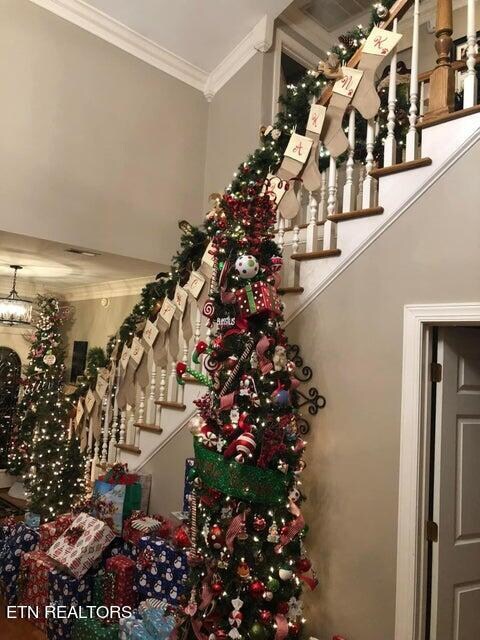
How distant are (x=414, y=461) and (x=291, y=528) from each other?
65cm

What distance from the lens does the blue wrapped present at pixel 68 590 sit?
297 centimetres

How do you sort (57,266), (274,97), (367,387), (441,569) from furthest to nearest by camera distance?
(57,266), (274,97), (367,387), (441,569)

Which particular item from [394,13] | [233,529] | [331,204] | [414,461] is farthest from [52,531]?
[394,13]

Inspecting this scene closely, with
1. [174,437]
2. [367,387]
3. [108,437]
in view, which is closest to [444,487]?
[367,387]

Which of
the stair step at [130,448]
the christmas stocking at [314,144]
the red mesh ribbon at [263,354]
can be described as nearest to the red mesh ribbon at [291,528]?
the red mesh ribbon at [263,354]

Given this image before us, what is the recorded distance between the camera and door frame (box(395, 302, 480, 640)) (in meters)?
2.12

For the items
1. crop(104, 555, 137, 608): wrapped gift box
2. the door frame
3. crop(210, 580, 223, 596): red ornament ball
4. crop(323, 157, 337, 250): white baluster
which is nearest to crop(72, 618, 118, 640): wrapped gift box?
crop(104, 555, 137, 608): wrapped gift box

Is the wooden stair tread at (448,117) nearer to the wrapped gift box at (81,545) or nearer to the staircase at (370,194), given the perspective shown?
the staircase at (370,194)

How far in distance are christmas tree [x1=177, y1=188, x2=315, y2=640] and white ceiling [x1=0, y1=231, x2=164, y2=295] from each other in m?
2.24

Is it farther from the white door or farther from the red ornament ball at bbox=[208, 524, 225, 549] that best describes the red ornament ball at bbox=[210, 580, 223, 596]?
the white door

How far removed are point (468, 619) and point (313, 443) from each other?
1100mm

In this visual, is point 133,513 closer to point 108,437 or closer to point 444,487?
point 108,437

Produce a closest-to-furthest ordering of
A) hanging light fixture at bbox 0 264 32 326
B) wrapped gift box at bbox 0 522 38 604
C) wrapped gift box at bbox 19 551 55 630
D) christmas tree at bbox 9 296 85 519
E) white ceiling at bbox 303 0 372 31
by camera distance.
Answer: wrapped gift box at bbox 19 551 55 630, wrapped gift box at bbox 0 522 38 604, christmas tree at bbox 9 296 85 519, white ceiling at bbox 303 0 372 31, hanging light fixture at bbox 0 264 32 326

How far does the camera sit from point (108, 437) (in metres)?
3.98
